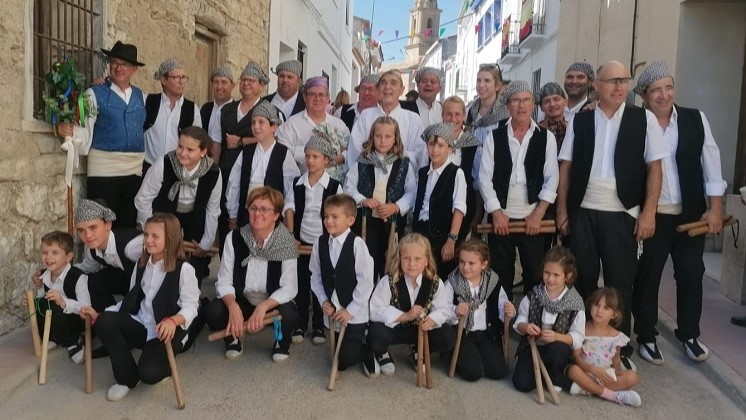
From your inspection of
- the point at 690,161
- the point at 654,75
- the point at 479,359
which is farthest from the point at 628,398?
the point at 654,75

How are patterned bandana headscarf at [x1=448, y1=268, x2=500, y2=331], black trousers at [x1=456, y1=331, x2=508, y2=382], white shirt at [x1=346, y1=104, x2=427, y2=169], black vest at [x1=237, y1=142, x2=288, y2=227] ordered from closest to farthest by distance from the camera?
black trousers at [x1=456, y1=331, x2=508, y2=382], patterned bandana headscarf at [x1=448, y1=268, x2=500, y2=331], black vest at [x1=237, y1=142, x2=288, y2=227], white shirt at [x1=346, y1=104, x2=427, y2=169]

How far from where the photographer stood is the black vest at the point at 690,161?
12.2ft

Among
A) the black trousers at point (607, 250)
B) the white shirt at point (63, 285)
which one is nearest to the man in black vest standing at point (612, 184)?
the black trousers at point (607, 250)

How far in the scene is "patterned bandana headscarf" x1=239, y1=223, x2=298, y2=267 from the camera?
3760 mm

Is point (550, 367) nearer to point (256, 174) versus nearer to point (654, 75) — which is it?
point (654, 75)

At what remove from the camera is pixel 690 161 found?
12.2 feet

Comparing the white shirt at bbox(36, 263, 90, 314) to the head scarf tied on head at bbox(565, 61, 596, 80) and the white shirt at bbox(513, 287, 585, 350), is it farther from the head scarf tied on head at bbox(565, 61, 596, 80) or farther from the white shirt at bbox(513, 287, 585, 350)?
the head scarf tied on head at bbox(565, 61, 596, 80)

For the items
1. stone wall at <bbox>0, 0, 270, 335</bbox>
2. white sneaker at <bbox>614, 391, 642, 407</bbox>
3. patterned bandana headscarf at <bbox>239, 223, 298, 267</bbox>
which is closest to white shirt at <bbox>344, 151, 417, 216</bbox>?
patterned bandana headscarf at <bbox>239, 223, 298, 267</bbox>

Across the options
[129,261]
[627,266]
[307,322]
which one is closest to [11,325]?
[129,261]

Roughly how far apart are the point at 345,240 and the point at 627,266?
5.20 feet

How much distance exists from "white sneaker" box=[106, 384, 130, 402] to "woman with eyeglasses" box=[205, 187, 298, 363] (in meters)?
0.60

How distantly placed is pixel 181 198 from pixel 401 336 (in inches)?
65.2

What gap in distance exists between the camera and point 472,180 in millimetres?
4375

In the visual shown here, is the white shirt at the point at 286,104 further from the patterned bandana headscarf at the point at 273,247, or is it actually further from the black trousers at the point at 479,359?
the black trousers at the point at 479,359
